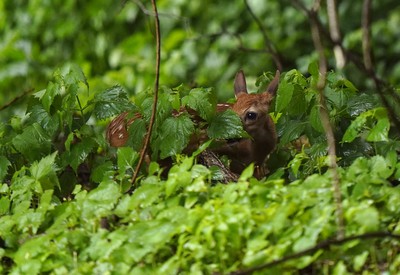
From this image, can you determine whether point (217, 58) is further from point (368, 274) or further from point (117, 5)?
point (368, 274)

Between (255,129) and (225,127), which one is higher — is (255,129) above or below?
below

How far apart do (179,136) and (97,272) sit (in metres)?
1.48

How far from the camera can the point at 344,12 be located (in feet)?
33.1

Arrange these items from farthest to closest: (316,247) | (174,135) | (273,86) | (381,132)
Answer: (273,86)
(174,135)
(381,132)
(316,247)

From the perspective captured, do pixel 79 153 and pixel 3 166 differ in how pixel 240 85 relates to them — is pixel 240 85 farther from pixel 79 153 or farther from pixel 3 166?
pixel 3 166

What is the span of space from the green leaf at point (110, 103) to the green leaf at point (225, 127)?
456mm

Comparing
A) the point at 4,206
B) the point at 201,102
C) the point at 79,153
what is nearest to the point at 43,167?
the point at 4,206

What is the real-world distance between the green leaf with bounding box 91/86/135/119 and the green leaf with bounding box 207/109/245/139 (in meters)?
0.46

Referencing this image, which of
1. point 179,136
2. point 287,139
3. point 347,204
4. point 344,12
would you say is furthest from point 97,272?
point 344,12

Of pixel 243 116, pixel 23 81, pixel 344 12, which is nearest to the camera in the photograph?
pixel 243 116

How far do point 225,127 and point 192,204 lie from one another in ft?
4.39

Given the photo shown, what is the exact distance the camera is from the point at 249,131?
696 centimetres

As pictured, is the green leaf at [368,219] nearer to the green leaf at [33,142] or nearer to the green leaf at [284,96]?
the green leaf at [284,96]

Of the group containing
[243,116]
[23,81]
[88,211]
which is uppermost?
[88,211]
